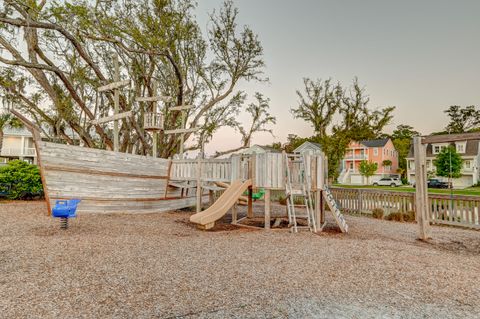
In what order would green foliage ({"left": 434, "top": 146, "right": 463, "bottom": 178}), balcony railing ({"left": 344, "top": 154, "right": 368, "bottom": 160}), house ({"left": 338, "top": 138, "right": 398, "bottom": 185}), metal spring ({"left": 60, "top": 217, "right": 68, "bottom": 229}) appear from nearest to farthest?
metal spring ({"left": 60, "top": 217, "right": 68, "bottom": 229}) < green foliage ({"left": 434, "top": 146, "right": 463, "bottom": 178}) < house ({"left": 338, "top": 138, "right": 398, "bottom": 185}) < balcony railing ({"left": 344, "top": 154, "right": 368, "bottom": 160})

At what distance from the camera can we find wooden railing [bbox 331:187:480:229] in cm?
1015

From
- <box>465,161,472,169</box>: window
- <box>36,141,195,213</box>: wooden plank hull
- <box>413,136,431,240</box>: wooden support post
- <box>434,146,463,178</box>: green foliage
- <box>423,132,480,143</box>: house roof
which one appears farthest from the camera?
<box>465,161,472,169</box>: window

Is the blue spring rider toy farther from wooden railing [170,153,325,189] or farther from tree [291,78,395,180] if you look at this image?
tree [291,78,395,180]

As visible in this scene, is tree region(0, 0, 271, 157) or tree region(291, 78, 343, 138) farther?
tree region(291, 78, 343, 138)

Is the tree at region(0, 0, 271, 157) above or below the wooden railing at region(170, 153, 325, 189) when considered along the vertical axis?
above

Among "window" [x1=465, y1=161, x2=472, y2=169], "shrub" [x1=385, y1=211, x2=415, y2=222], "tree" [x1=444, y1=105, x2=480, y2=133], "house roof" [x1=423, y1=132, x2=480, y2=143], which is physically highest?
"tree" [x1=444, y1=105, x2=480, y2=133]

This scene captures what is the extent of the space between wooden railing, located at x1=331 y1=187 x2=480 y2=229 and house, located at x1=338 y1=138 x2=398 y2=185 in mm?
36548

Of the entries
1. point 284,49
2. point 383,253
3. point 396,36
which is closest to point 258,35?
point 284,49

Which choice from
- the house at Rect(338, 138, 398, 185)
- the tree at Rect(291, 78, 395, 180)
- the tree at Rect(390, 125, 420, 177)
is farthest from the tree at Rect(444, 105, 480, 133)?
the tree at Rect(291, 78, 395, 180)

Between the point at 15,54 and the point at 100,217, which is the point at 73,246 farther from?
the point at 15,54

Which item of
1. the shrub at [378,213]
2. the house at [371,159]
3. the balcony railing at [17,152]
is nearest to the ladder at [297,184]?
the shrub at [378,213]

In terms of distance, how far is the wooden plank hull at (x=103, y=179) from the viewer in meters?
9.08

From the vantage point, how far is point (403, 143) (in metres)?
56.1

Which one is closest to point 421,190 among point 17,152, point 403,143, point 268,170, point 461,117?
point 268,170
